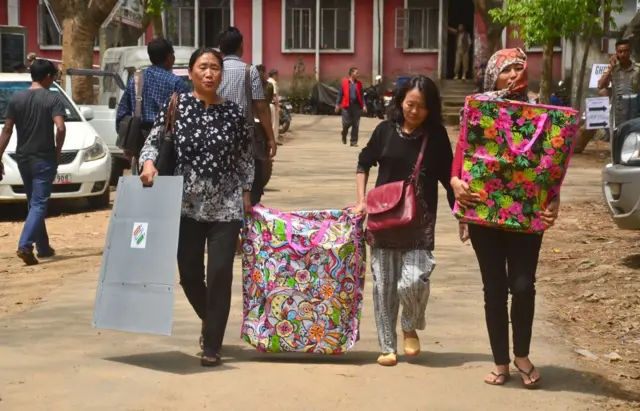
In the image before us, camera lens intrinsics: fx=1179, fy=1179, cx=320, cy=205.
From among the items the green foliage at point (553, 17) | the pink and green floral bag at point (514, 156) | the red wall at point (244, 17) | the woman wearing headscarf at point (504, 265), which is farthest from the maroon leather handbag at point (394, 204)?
the red wall at point (244, 17)

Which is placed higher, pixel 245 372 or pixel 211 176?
pixel 211 176

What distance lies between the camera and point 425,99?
6.60 m

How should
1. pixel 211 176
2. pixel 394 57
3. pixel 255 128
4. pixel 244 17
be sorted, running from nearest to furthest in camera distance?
pixel 211 176 < pixel 255 128 < pixel 394 57 < pixel 244 17

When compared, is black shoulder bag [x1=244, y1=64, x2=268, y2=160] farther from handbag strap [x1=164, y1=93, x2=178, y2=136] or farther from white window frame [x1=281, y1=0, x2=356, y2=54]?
white window frame [x1=281, y1=0, x2=356, y2=54]

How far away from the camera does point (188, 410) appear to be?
5.77 meters

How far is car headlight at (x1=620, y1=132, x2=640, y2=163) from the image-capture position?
9.70m

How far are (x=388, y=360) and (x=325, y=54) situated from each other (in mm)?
33957

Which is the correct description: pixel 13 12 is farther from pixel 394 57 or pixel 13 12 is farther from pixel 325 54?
pixel 394 57

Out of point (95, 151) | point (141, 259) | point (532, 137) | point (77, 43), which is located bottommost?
point (95, 151)

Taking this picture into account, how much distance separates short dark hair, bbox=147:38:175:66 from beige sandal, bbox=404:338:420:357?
3.52 m

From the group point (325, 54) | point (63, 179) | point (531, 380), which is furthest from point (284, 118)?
point (531, 380)

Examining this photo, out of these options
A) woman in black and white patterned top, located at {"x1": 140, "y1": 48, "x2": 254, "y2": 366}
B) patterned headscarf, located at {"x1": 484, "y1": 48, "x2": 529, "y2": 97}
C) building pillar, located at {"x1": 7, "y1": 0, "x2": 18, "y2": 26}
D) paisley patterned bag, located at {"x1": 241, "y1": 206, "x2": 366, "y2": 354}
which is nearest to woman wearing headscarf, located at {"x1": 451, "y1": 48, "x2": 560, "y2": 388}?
patterned headscarf, located at {"x1": 484, "y1": 48, "x2": 529, "y2": 97}

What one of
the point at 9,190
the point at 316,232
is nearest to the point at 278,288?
the point at 316,232

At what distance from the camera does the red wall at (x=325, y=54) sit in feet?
130
